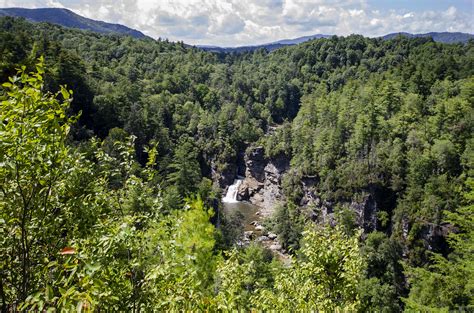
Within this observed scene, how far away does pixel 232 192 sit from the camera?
75.3m

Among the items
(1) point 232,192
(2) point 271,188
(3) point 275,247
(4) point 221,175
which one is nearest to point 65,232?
(3) point 275,247

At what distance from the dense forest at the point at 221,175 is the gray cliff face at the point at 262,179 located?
2.71m

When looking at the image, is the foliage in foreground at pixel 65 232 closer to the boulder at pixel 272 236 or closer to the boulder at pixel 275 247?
the boulder at pixel 275 247

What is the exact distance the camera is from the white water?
7350 centimetres

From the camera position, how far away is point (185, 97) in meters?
99.2

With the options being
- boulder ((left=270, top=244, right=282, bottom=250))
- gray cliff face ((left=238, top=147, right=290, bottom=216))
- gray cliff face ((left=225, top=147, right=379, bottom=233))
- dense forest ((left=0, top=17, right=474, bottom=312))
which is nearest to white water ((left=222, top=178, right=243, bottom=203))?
gray cliff face ((left=225, top=147, right=379, bottom=233))

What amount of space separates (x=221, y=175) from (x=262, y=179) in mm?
8937

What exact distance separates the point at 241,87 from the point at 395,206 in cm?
7100

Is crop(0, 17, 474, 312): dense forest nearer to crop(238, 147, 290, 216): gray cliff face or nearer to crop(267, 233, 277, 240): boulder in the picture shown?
crop(267, 233, 277, 240): boulder

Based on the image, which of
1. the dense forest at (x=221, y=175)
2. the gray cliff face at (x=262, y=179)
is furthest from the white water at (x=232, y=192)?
the dense forest at (x=221, y=175)

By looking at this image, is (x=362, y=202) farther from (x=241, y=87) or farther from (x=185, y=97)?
(x=241, y=87)

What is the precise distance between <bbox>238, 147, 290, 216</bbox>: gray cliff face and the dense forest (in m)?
2.71

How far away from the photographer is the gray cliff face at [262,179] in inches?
2783

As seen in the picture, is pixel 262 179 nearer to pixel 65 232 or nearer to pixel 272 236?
pixel 272 236
